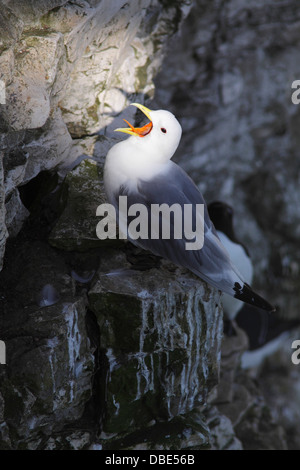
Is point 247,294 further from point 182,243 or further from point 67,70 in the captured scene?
point 67,70

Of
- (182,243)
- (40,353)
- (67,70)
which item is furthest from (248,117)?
(40,353)

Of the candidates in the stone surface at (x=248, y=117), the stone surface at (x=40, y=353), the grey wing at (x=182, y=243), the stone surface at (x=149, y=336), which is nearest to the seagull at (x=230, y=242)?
the stone surface at (x=149, y=336)

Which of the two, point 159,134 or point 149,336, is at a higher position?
point 159,134

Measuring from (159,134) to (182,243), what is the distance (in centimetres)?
39

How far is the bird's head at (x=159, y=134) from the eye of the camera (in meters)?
1.76

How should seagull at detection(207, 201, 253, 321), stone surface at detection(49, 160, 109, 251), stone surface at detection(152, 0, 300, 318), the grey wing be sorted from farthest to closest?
stone surface at detection(152, 0, 300, 318)
seagull at detection(207, 201, 253, 321)
stone surface at detection(49, 160, 109, 251)
the grey wing

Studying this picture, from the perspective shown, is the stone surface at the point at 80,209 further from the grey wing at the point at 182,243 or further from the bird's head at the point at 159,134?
the bird's head at the point at 159,134

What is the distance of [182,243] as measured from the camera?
1.86m

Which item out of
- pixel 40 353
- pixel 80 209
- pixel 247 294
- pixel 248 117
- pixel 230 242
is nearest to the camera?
pixel 40 353

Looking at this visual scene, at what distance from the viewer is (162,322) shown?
1935 millimetres

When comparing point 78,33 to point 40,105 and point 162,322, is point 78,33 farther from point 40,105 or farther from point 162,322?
point 162,322

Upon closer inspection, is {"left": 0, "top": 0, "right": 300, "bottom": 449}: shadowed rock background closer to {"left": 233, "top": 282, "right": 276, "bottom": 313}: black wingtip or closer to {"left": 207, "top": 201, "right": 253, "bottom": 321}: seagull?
{"left": 233, "top": 282, "right": 276, "bottom": 313}: black wingtip

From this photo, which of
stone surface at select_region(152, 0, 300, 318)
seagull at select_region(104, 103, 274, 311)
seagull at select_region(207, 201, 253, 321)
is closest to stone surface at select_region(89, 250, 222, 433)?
seagull at select_region(104, 103, 274, 311)

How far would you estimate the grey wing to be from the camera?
1.83m
